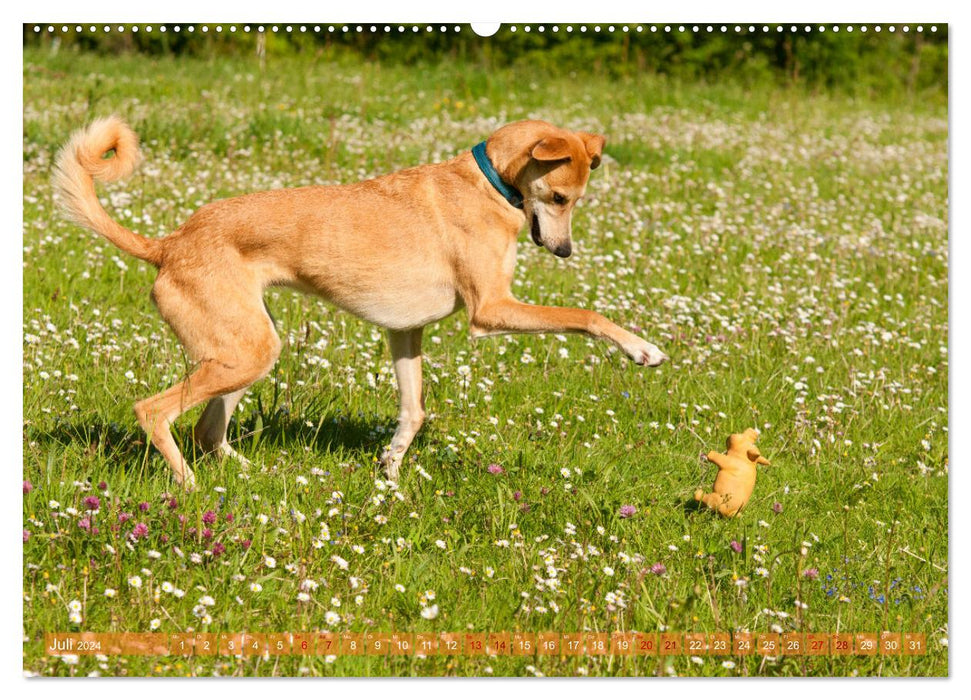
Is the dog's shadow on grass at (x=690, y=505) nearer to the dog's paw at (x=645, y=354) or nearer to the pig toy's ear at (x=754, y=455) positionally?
the pig toy's ear at (x=754, y=455)

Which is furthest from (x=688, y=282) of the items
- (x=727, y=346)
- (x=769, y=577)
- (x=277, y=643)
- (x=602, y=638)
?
(x=277, y=643)

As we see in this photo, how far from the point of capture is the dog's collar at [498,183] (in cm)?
591

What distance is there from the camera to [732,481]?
18.3ft

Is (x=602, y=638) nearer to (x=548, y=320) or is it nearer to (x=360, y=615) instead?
(x=360, y=615)

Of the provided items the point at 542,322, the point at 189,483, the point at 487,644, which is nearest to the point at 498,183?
the point at 542,322


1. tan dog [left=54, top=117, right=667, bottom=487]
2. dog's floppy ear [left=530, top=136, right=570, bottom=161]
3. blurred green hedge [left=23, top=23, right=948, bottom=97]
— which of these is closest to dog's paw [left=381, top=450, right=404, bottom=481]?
tan dog [left=54, top=117, right=667, bottom=487]

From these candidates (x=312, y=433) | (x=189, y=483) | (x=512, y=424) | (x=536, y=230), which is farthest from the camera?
(x=512, y=424)

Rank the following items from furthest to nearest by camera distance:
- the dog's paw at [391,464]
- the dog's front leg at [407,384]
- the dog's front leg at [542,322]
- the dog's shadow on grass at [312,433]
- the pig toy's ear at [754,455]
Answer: the dog's front leg at [407,384], the dog's shadow on grass at [312,433], the dog's paw at [391,464], the pig toy's ear at [754,455], the dog's front leg at [542,322]

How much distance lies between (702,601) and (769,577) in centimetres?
41

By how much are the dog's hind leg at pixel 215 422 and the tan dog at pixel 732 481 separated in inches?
92.1

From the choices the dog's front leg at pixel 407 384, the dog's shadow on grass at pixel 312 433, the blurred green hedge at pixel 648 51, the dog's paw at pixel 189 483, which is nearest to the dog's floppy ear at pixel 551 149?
the blurred green hedge at pixel 648 51

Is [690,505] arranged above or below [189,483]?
below

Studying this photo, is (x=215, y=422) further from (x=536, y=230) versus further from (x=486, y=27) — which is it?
(x=486, y=27)

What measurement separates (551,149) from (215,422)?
2.16 metres
